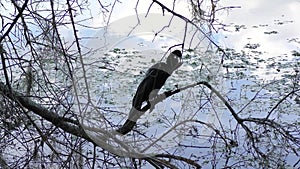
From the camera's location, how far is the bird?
1.58 m

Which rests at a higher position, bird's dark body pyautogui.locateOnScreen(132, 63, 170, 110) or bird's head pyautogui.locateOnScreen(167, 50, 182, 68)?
bird's head pyautogui.locateOnScreen(167, 50, 182, 68)

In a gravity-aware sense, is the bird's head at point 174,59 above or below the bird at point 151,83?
above

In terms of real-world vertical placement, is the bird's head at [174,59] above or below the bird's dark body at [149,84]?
above

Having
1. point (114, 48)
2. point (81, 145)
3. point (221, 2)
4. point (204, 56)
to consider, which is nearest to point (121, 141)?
point (81, 145)

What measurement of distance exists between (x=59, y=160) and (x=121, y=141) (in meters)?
0.23

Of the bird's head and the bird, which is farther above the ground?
the bird's head

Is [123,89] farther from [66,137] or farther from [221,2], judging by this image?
[221,2]

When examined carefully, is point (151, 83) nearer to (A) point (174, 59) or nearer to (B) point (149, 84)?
(B) point (149, 84)

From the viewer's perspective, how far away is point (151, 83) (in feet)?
5.28

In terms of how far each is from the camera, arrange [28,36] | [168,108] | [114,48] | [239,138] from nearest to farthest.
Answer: [28,36], [114,48], [168,108], [239,138]

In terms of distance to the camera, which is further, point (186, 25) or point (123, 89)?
point (123, 89)

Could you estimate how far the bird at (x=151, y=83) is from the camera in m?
1.58

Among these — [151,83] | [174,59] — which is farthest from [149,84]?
[174,59]

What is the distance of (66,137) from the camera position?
64.1 inches
